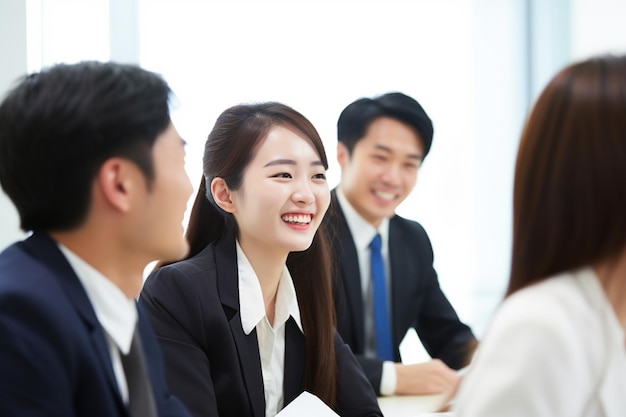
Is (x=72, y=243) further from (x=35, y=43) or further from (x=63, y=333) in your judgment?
(x=35, y=43)

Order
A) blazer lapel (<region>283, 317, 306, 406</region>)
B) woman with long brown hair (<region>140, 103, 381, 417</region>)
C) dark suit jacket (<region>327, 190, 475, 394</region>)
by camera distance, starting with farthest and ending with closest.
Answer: dark suit jacket (<region>327, 190, 475, 394</region>) < blazer lapel (<region>283, 317, 306, 406</region>) < woman with long brown hair (<region>140, 103, 381, 417</region>)

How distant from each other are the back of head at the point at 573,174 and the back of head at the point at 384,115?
6.02 feet

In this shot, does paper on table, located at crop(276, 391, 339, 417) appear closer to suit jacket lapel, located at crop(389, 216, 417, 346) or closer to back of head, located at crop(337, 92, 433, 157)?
suit jacket lapel, located at crop(389, 216, 417, 346)

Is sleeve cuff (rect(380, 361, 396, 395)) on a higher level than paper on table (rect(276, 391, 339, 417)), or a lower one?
lower

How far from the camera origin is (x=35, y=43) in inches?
141

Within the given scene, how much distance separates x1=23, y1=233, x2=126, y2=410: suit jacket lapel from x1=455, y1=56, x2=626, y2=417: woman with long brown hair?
0.52 meters

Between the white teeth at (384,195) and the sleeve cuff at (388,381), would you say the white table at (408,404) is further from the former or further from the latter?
the white teeth at (384,195)

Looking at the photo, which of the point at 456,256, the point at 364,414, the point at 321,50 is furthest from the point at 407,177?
the point at 456,256

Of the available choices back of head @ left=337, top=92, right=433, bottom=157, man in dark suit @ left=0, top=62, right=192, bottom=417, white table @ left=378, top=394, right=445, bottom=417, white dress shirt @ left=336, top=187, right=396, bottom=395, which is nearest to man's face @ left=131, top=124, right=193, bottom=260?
man in dark suit @ left=0, top=62, right=192, bottom=417

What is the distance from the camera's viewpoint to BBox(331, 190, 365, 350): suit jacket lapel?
2.72m

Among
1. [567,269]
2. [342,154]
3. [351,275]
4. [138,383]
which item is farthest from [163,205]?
[342,154]

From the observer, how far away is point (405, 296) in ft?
9.37

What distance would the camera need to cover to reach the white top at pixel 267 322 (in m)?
1.95

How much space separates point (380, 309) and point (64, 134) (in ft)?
6.05
